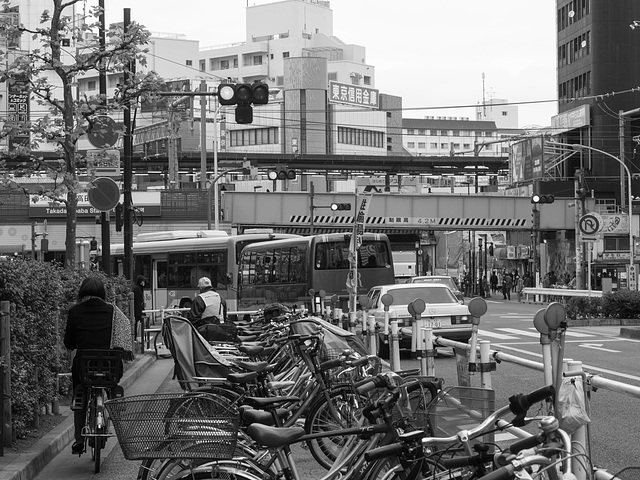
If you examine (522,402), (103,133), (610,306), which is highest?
(103,133)

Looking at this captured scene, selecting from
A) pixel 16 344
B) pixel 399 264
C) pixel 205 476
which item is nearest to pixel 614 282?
pixel 399 264

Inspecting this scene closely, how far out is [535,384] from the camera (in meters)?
14.4

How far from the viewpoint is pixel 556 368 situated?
5316 millimetres

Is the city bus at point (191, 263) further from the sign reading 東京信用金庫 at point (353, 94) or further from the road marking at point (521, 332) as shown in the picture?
the sign reading 東京信用金庫 at point (353, 94)

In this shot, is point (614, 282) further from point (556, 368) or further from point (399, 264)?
point (556, 368)

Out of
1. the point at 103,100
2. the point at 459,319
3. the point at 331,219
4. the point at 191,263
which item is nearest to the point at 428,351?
the point at 103,100

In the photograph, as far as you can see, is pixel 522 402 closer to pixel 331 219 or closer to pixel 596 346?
pixel 596 346

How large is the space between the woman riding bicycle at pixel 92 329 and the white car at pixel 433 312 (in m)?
10.5

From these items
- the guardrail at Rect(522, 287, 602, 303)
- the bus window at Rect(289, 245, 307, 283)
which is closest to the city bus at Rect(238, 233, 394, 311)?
the bus window at Rect(289, 245, 307, 283)

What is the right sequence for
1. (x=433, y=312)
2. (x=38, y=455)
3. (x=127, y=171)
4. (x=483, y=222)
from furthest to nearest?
(x=483, y=222) → (x=127, y=171) → (x=433, y=312) → (x=38, y=455)

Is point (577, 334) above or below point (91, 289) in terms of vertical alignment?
below

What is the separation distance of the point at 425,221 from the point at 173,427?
54.2 m

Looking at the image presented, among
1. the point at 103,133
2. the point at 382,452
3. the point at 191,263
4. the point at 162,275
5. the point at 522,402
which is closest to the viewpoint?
the point at 522,402

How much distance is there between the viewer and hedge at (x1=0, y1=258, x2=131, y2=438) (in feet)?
31.3
